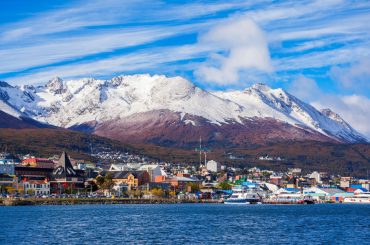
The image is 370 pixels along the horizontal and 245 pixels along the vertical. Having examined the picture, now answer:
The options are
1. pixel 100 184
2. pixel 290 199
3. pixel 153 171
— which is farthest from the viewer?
pixel 153 171

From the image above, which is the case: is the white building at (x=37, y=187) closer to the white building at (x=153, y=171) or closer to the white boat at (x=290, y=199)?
the white building at (x=153, y=171)

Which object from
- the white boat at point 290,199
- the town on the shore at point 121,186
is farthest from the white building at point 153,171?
the white boat at point 290,199

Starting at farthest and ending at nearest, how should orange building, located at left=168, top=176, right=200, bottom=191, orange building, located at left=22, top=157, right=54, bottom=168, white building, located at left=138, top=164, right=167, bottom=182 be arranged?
white building, located at left=138, top=164, right=167, bottom=182
orange building, located at left=22, top=157, right=54, bottom=168
orange building, located at left=168, top=176, right=200, bottom=191

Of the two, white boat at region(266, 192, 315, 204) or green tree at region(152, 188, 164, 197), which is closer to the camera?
green tree at region(152, 188, 164, 197)

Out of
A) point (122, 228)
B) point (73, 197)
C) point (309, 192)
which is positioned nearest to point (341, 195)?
point (309, 192)

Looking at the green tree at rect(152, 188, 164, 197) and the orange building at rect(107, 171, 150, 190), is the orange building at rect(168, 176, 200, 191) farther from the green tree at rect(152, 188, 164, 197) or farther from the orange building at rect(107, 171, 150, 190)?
the green tree at rect(152, 188, 164, 197)

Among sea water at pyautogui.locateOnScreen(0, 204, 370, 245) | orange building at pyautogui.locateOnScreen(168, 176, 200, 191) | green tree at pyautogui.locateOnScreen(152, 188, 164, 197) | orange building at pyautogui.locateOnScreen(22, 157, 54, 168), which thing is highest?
orange building at pyautogui.locateOnScreen(22, 157, 54, 168)

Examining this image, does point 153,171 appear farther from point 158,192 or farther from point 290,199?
point 290,199

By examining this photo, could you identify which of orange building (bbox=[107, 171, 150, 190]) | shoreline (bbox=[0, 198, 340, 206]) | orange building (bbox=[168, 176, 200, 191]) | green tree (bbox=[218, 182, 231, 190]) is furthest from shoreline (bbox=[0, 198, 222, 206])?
green tree (bbox=[218, 182, 231, 190])

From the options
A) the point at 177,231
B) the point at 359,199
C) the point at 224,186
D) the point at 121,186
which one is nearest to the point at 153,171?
the point at 224,186

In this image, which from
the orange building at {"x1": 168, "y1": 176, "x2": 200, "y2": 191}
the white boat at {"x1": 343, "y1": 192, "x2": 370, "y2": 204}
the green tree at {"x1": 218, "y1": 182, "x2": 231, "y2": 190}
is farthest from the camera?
the green tree at {"x1": 218, "y1": 182, "x2": 231, "y2": 190}

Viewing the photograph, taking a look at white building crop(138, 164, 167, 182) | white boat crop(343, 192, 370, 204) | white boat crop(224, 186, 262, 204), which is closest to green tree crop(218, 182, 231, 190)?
white building crop(138, 164, 167, 182)

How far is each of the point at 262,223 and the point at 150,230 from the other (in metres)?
14.0

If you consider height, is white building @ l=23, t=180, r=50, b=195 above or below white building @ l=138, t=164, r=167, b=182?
below
